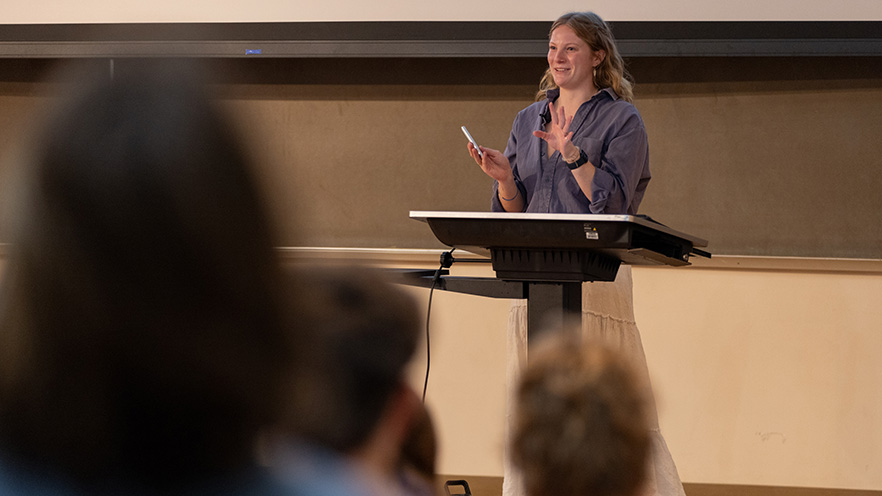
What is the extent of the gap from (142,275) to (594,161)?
158 centimetres

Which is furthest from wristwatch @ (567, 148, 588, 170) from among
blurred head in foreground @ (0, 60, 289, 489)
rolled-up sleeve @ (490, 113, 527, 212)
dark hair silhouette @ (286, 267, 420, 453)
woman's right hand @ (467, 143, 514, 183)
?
blurred head in foreground @ (0, 60, 289, 489)

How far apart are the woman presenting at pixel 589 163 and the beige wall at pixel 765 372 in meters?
1.19

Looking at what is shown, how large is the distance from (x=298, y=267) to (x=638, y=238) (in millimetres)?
1067

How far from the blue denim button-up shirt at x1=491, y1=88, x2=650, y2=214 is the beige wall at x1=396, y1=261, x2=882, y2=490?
3.96ft

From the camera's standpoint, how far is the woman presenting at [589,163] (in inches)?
71.1

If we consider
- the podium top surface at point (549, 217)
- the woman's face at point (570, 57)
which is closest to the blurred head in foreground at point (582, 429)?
the podium top surface at point (549, 217)

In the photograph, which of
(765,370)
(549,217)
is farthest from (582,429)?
(765,370)

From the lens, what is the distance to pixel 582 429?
0.57 meters

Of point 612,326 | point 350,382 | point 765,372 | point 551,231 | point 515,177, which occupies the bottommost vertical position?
point 765,372

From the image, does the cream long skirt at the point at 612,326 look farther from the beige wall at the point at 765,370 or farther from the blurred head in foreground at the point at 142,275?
the blurred head in foreground at the point at 142,275

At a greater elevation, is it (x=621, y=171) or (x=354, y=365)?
(x=621, y=171)

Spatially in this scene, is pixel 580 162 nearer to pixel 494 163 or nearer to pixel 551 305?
pixel 494 163

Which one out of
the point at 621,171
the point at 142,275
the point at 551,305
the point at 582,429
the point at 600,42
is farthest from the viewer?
the point at 600,42

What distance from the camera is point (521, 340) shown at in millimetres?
1879
